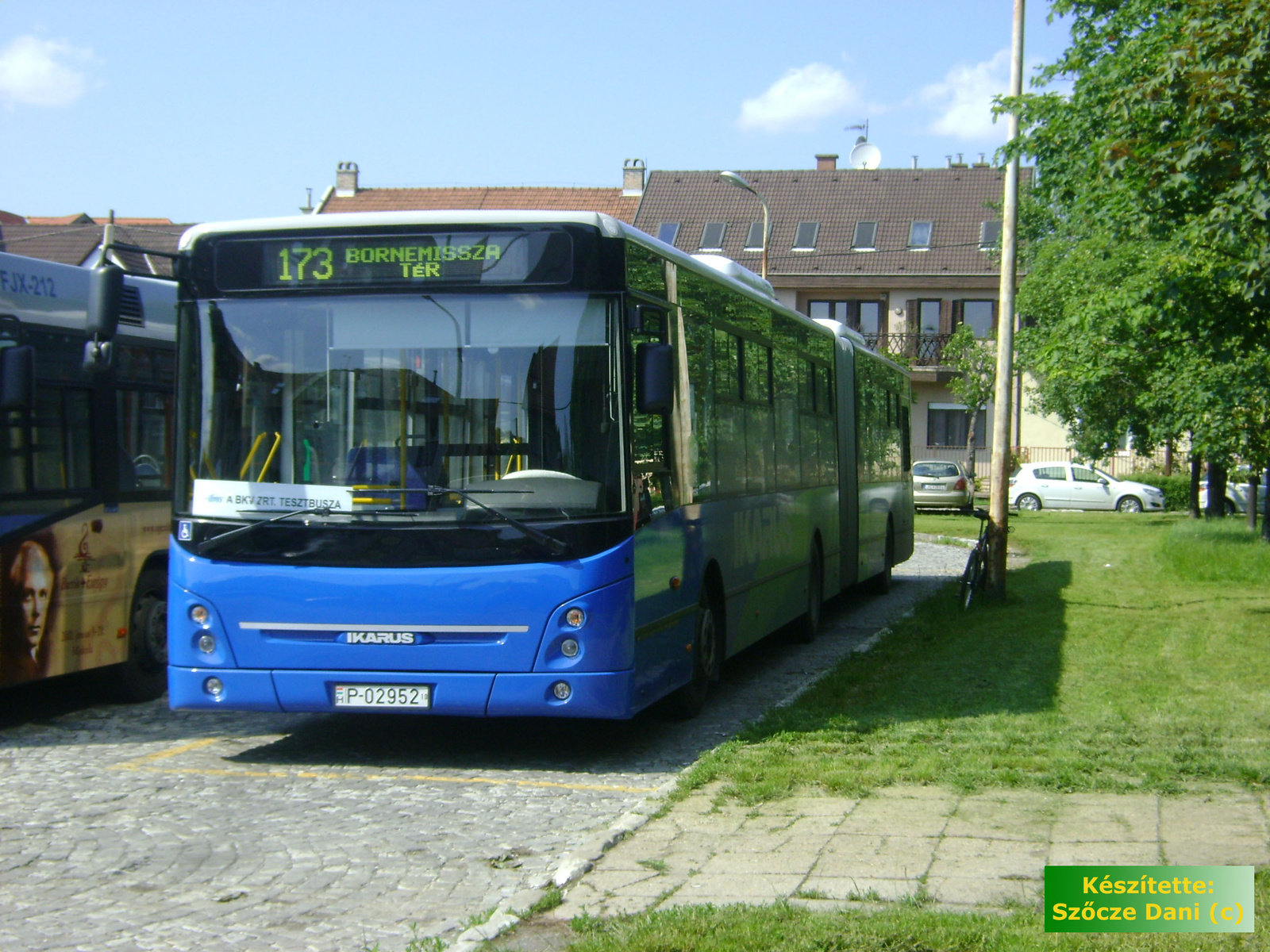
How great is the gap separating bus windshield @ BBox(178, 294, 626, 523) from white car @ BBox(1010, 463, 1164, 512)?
136 feet

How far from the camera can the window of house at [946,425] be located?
61.2 m

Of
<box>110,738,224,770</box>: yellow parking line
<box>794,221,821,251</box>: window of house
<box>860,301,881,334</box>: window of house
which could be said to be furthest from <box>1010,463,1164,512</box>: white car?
<box>110,738,224,770</box>: yellow parking line

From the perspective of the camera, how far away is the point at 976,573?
1758 cm

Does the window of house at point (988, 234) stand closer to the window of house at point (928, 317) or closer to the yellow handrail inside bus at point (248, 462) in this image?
the window of house at point (928, 317)

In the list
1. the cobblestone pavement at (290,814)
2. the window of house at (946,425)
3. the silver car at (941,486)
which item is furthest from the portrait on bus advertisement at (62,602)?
the window of house at (946,425)

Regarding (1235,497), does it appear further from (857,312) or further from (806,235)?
(806,235)

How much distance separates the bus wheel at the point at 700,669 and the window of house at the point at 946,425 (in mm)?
51981

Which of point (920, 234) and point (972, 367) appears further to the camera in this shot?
point (920, 234)

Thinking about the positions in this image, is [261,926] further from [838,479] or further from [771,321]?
[838,479]

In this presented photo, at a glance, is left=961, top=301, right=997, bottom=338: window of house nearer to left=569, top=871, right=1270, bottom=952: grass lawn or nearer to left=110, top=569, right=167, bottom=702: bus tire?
left=110, top=569, right=167, bottom=702: bus tire

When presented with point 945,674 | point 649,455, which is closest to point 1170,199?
point 945,674

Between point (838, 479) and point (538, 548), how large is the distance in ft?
28.2

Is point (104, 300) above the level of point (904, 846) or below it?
above

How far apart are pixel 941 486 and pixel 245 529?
33.5 m
